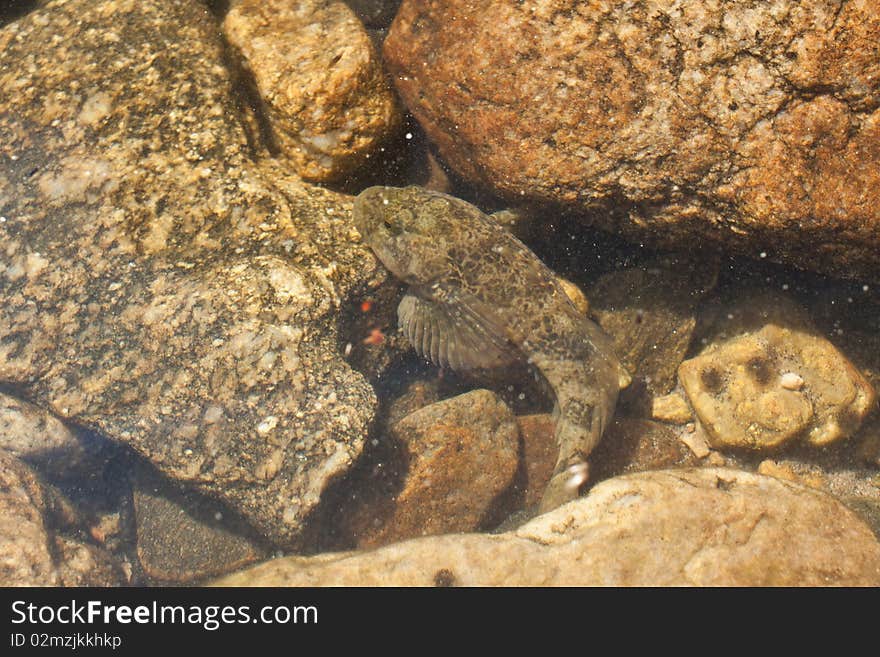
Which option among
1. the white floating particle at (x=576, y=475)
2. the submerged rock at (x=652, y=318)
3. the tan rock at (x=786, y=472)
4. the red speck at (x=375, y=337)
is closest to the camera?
the white floating particle at (x=576, y=475)

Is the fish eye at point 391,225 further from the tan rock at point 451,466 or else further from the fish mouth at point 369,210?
the tan rock at point 451,466

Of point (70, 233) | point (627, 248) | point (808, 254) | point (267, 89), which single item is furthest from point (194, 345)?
point (808, 254)

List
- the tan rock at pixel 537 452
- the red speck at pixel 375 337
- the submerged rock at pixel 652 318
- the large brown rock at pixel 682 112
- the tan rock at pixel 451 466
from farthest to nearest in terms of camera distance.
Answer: the submerged rock at pixel 652 318, the red speck at pixel 375 337, the tan rock at pixel 537 452, the tan rock at pixel 451 466, the large brown rock at pixel 682 112

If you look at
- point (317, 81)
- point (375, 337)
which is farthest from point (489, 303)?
point (317, 81)

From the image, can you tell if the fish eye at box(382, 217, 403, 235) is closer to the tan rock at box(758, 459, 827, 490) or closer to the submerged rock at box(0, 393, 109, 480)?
the submerged rock at box(0, 393, 109, 480)

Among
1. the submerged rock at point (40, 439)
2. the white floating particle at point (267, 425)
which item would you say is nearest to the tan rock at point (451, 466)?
the white floating particle at point (267, 425)
